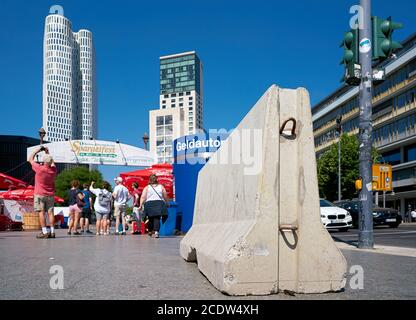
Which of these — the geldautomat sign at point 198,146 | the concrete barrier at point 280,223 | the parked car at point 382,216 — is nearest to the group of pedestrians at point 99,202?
the geldautomat sign at point 198,146

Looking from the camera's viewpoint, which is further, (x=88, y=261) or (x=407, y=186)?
(x=407, y=186)

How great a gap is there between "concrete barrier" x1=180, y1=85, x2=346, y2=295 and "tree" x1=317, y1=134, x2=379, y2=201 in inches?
2010

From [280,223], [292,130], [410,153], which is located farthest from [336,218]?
[410,153]

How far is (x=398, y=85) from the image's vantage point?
56625 mm

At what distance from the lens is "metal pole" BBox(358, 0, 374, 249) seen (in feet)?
32.1

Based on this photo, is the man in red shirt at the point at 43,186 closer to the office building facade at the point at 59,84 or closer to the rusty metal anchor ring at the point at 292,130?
the rusty metal anchor ring at the point at 292,130

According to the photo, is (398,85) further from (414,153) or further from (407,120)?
(414,153)

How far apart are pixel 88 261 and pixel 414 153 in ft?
178

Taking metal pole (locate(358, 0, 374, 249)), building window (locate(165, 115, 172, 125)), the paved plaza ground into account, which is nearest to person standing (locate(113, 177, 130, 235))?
metal pole (locate(358, 0, 374, 249))

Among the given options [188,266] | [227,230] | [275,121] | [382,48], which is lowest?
[188,266]

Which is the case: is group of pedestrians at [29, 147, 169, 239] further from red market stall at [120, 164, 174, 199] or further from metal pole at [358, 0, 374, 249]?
metal pole at [358, 0, 374, 249]

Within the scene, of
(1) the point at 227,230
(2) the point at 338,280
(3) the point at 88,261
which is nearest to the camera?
(2) the point at 338,280

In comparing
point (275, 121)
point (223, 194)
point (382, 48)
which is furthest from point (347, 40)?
point (275, 121)

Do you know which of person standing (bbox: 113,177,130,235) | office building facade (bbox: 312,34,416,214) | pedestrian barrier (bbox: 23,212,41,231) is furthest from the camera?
office building facade (bbox: 312,34,416,214)
